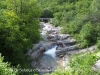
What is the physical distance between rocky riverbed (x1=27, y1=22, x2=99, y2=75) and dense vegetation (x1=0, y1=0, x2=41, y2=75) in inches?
135

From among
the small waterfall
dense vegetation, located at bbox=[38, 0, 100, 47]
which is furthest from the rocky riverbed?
dense vegetation, located at bbox=[38, 0, 100, 47]

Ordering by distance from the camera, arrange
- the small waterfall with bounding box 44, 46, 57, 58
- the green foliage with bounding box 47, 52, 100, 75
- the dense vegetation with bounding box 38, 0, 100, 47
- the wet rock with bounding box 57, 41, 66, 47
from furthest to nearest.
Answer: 1. the wet rock with bounding box 57, 41, 66, 47
2. the dense vegetation with bounding box 38, 0, 100, 47
3. the small waterfall with bounding box 44, 46, 57, 58
4. the green foliage with bounding box 47, 52, 100, 75

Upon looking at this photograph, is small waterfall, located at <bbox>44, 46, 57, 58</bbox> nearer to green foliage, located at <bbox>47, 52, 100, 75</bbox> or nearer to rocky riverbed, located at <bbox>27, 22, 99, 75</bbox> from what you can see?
rocky riverbed, located at <bbox>27, 22, 99, 75</bbox>

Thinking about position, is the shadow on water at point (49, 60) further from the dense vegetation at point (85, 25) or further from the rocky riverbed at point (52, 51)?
the dense vegetation at point (85, 25)

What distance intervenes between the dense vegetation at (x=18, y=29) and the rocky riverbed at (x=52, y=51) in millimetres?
3422

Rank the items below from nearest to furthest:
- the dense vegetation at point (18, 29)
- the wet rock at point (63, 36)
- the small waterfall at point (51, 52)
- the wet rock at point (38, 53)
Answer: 1. the dense vegetation at point (18, 29)
2. the wet rock at point (38, 53)
3. the small waterfall at point (51, 52)
4. the wet rock at point (63, 36)

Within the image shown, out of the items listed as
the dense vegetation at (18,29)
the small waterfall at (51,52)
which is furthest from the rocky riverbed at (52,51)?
the dense vegetation at (18,29)

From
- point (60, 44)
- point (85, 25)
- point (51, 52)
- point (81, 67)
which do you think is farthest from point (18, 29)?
point (85, 25)

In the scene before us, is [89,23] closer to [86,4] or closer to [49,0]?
[86,4]

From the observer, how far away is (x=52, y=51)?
31.4m

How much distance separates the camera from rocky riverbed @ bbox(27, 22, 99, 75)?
80.8 feet

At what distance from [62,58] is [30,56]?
5.64 metres

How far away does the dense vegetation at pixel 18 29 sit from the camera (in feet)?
63.8

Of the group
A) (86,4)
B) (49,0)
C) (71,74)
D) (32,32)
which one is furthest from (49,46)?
(49,0)
